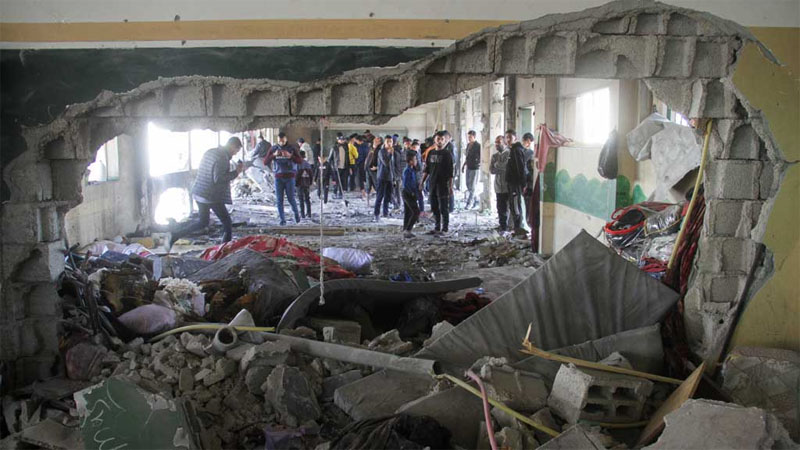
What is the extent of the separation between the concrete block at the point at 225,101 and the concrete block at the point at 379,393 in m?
2.37

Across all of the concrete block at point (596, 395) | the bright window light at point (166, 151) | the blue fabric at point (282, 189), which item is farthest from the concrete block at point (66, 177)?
the blue fabric at point (282, 189)

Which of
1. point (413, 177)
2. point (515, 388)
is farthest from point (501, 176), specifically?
point (515, 388)

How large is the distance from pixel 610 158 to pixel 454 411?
540cm

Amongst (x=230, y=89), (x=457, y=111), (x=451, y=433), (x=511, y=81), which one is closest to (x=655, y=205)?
(x=451, y=433)

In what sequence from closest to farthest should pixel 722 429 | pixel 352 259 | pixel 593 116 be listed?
pixel 722 429
pixel 352 259
pixel 593 116

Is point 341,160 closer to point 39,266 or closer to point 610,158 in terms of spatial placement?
point 610,158

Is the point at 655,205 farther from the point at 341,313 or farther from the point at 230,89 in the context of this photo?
the point at 230,89

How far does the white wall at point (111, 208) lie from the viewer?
10.0 meters

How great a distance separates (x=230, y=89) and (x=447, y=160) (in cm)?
853

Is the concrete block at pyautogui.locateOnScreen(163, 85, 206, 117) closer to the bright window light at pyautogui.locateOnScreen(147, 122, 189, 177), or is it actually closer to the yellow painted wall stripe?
the yellow painted wall stripe

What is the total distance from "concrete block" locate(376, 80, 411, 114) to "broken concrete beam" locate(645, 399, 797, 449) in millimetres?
2976

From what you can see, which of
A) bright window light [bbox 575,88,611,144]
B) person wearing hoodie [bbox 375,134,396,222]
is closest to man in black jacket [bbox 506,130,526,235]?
bright window light [bbox 575,88,611,144]

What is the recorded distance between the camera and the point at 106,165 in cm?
1134

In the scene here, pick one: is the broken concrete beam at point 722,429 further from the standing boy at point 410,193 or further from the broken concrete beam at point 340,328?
the standing boy at point 410,193
